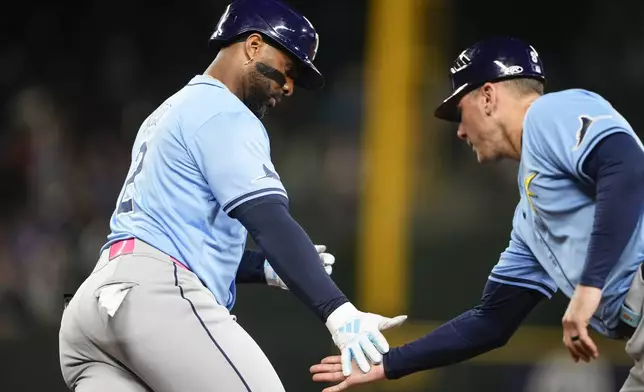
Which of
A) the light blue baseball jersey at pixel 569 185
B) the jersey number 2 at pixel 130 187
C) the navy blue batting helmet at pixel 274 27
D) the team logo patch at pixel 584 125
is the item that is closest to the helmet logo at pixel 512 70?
the light blue baseball jersey at pixel 569 185

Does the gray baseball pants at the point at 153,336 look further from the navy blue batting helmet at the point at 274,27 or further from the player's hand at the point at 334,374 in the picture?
the navy blue batting helmet at the point at 274,27

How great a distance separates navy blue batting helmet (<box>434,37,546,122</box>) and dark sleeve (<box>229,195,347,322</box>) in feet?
2.77

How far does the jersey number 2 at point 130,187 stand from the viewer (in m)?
2.45

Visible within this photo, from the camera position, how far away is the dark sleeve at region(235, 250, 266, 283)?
2.91 meters

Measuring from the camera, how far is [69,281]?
17.7ft

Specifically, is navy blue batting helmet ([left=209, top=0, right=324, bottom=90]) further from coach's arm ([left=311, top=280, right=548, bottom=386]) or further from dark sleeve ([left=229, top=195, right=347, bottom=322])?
coach's arm ([left=311, top=280, right=548, bottom=386])

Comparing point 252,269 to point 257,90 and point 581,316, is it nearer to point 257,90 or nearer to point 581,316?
point 257,90

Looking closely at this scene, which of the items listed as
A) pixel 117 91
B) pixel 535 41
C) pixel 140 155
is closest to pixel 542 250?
pixel 140 155

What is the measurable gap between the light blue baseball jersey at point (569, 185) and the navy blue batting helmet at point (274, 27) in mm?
619

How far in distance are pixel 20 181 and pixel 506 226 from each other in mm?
2769

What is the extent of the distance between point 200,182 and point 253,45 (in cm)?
47

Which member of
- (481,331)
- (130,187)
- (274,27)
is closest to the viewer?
(130,187)

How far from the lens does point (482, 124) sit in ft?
9.28

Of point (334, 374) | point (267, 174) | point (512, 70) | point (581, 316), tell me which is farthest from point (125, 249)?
point (512, 70)
